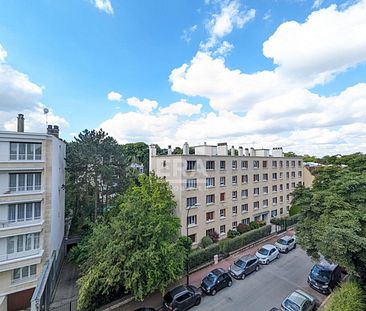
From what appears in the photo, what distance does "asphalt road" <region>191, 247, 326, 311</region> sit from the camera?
15.5 metres

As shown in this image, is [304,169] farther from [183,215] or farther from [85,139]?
[85,139]

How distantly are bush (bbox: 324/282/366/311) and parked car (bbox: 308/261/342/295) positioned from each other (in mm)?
3808

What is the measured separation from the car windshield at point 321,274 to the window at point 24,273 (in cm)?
2242

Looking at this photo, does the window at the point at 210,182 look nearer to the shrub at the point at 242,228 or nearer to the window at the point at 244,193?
the window at the point at 244,193

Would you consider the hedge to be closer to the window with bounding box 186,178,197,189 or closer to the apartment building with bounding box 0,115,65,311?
the window with bounding box 186,178,197,189

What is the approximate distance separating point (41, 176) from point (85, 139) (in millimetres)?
7834

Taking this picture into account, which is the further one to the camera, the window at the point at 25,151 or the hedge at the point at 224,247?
the hedge at the point at 224,247

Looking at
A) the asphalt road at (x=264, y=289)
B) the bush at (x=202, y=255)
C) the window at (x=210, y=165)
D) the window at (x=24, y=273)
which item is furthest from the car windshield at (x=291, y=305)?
the window at (x=24, y=273)

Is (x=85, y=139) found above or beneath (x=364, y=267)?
above

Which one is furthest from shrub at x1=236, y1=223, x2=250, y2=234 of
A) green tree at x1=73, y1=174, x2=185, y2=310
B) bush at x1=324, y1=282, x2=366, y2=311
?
bush at x1=324, y1=282, x2=366, y2=311

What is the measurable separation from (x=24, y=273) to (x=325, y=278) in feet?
77.2

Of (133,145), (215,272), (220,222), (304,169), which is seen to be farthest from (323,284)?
(133,145)

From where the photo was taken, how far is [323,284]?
650 inches

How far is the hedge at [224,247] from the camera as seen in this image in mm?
20780
